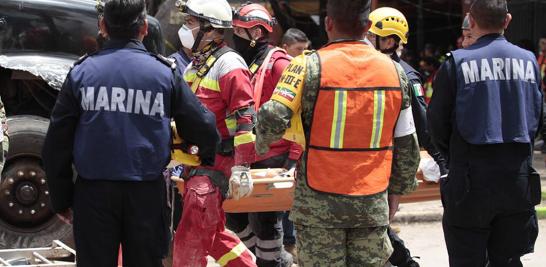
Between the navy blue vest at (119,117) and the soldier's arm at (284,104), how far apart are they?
0.49 meters

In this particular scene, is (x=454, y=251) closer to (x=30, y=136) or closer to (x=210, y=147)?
(x=210, y=147)

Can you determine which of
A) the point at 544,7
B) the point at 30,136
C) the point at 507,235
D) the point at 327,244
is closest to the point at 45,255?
the point at 30,136

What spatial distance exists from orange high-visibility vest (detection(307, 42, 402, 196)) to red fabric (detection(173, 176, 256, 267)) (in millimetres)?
1383

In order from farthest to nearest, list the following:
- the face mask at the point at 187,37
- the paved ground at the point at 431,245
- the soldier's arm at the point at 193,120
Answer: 1. the paved ground at the point at 431,245
2. the face mask at the point at 187,37
3. the soldier's arm at the point at 193,120

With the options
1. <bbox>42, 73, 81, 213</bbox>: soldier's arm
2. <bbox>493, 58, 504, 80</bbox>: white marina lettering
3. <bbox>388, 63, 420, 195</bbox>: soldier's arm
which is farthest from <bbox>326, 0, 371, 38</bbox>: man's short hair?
<bbox>42, 73, 81, 213</bbox>: soldier's arm

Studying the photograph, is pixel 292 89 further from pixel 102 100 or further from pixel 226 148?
pixel 226 148

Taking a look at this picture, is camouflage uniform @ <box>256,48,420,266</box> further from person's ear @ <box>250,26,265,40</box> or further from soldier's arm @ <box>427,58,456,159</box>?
person's ear @ <box>250,26,265,40</box>

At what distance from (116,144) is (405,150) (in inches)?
54.9

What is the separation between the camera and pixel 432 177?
6766 millimetres

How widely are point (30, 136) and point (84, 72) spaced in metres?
3.08

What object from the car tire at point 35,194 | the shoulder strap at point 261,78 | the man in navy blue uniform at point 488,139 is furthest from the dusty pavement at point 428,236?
the man in navy blue uniform at point 488,139

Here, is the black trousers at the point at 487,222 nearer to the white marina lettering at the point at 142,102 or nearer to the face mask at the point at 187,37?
the white marina lettering at the point at 142,102

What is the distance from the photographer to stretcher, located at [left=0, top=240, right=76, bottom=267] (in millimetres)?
6387

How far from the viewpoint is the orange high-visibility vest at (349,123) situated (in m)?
4.58
